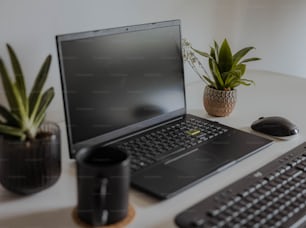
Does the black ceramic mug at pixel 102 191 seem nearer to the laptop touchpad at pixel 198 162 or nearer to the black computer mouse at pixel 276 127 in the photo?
the laptop touchpad at pixel 198 162

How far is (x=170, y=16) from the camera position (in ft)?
5.03

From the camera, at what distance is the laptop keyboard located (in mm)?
1029

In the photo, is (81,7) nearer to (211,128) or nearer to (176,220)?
(211,128)

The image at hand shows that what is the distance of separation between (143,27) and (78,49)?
235mm

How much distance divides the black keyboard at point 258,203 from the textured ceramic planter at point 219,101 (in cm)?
36

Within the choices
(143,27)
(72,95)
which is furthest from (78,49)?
(143,27)

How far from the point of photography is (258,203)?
856mm

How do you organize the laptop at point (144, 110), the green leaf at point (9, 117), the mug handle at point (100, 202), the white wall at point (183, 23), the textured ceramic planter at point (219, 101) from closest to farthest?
the mug handle at point (100, 202)
the green leaf at point (9, 117)
the laptop at point (144, 110)
the white wall at point (183, 23)
the textured ceramic planter at point (219, 101)

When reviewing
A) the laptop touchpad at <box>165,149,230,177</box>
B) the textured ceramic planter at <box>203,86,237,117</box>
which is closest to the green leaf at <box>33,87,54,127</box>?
the laptop touchpad at <box>165,149,230,177</box>

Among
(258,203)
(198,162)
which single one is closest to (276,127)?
(198,162)

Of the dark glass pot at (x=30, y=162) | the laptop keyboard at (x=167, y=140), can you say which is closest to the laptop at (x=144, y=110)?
the laptop keyboard at (x=167, y=140)

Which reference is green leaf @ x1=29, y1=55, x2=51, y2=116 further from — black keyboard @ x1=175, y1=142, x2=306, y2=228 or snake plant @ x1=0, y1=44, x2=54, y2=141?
black keyboard @ x1=175, y1=142, x2=306, y2=228

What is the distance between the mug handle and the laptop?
0.15m

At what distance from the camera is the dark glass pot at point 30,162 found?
832 mm
